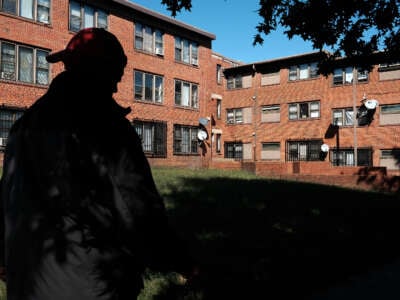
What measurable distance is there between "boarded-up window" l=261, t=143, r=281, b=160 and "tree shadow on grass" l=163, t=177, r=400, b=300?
24.2 meters

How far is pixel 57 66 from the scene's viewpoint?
2272 centimetres

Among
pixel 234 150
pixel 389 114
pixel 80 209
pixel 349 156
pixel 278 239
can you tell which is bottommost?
pixel 278 239

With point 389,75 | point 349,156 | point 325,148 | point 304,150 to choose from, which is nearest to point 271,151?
point 304,150

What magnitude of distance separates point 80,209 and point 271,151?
116 ft

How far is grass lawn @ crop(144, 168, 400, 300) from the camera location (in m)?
4.95

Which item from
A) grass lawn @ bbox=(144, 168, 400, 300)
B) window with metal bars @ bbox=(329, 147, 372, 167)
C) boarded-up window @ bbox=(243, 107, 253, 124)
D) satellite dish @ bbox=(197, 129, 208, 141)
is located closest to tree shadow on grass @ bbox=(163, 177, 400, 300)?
grass lawn @ bbox=(144, 168, 400, 300)

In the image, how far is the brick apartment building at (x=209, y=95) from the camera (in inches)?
858

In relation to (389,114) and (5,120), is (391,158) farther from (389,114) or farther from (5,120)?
(5,120)

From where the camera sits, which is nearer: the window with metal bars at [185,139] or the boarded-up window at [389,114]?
the window with metal bars at [185,139]

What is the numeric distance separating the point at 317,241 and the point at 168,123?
2242 centimetres

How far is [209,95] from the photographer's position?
3247 cm

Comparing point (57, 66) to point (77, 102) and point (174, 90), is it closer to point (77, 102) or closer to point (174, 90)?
point (174, 90)

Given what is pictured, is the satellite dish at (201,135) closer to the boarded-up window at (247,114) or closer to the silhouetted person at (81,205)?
the boarded-up window at (247,114)

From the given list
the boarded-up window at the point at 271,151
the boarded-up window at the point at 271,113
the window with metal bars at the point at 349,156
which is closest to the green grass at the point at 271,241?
the window with metal bars at the point at 349,156
